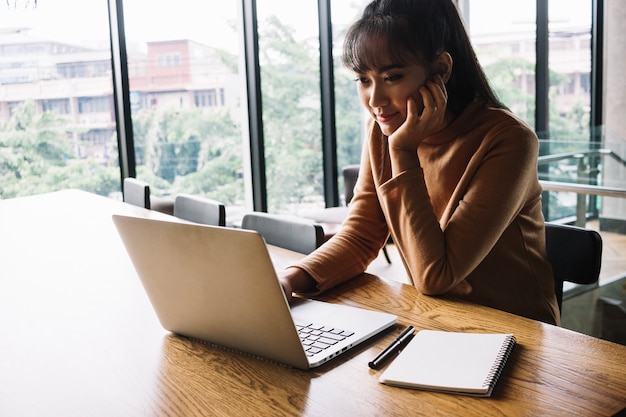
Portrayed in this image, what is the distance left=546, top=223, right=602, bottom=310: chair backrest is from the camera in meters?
1.57

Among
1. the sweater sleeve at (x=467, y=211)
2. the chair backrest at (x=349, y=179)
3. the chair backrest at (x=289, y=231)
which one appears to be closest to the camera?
the sweater sleeve at (x=467, y=211)

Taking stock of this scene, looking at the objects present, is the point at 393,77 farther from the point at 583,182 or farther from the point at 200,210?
the point at 583,182

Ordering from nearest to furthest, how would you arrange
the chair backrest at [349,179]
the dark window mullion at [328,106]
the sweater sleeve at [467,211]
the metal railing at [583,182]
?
the sweater sleeve at [467,211]
the metal railing at [583,182]
the chair backrest at [349,179]
the dark window mullion at [328,106]

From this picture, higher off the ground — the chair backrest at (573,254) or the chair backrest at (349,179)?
the chair backrest at (573,254)

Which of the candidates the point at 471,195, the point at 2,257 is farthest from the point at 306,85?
the point at 471,195

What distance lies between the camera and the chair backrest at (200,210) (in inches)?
96.1

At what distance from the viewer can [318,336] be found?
1.16m

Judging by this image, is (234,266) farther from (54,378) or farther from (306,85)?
(306,85)

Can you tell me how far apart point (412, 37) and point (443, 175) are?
1.13 feet

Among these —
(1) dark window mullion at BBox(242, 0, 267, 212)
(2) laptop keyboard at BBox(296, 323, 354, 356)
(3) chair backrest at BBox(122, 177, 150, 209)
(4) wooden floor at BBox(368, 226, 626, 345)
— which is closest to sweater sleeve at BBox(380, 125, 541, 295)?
(2) laptop keyboard at BBox(296, 323, 354, 356)

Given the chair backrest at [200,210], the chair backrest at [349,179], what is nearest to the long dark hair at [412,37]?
the chair backrest at [200,210]

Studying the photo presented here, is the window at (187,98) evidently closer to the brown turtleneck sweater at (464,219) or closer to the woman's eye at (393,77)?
the brown turtleneck sweater at (464,219)

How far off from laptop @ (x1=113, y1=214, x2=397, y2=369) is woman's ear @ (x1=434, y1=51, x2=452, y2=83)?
0.62 m

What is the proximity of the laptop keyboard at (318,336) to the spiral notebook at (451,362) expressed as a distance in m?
0.12
